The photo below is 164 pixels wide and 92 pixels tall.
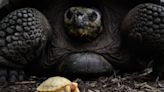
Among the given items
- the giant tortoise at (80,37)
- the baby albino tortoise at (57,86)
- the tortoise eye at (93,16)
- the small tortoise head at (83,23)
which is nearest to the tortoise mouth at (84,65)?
the giant tortoise at (80,37)

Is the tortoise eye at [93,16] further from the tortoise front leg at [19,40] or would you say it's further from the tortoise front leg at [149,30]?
the tortoise front leg at [19,40]

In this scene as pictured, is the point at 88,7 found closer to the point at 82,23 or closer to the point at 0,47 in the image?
the point at 82,23

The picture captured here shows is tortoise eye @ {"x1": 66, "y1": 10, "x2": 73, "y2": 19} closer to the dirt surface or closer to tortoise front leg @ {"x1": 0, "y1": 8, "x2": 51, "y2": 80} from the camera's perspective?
tortoise front leg @ {"x1": 0, "y1": 8, "x2": 51, "y2": 80}

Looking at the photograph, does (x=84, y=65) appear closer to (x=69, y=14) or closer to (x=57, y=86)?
(x=69, y=14)

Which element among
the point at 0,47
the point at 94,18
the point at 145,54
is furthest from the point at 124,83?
the point at 0,47

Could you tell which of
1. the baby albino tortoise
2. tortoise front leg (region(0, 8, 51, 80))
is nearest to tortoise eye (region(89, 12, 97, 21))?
tortoise front leg (region(0, 8, 51, 80))

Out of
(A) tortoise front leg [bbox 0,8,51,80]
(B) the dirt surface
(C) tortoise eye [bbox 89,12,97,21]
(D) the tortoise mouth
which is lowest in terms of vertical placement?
(B) the dirt surface
